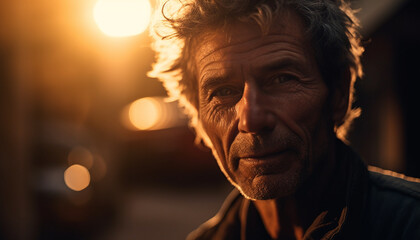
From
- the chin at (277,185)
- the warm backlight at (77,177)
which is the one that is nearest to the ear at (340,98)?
the chin at (277,185)

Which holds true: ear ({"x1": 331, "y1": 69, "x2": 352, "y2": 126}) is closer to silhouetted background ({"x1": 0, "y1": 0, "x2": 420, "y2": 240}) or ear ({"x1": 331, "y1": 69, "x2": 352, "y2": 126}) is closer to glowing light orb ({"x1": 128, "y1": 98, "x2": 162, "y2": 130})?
silhouetted background ({"x1": 0, "y1": 0, "x2": 420, "y2": 240})

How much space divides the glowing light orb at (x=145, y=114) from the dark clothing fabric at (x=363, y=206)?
8.23 m

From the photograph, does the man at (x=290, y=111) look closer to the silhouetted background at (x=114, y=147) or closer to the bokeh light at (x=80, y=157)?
the silhouetted background at (x=114, y=147)

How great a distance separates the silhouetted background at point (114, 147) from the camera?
630 centimetres

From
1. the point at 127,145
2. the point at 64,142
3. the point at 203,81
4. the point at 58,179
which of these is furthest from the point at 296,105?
the point at 127,145

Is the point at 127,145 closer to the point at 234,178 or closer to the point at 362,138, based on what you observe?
the point at 362,138

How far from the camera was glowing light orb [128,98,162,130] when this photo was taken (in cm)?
1029

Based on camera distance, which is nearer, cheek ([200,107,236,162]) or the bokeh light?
cheek ([200,107,236,162])

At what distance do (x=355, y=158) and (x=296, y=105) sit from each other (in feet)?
1.39

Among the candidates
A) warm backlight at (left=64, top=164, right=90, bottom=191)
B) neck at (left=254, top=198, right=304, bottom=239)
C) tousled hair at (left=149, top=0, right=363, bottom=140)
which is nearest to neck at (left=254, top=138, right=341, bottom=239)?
neck at (left=254, top=198, right=304, bottom=239)

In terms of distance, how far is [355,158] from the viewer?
192cm

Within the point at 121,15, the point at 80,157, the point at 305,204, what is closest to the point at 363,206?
the point at 305,204

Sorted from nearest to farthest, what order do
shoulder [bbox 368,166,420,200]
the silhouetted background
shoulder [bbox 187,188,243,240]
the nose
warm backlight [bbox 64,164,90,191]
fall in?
the nose → shoulder [bbox 368,166,420,200] → shoulder [bbox 187,188,243,240] → the silhouetted background → warm backlight [bbox 64,164,90,191]

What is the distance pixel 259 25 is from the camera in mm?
1708
